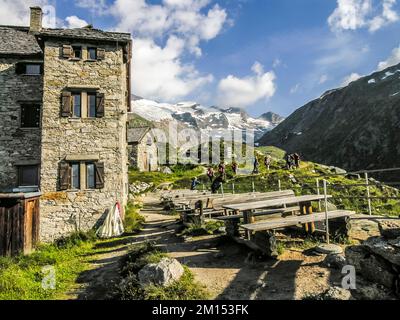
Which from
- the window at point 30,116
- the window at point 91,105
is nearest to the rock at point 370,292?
the window at point 91,105

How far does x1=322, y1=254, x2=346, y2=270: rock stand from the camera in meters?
6.00

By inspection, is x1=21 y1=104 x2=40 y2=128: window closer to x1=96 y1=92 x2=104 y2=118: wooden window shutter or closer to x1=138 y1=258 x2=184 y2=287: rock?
x1=96 y1=92 x2=104 y2=118: wooden window shutter

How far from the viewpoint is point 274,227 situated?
6.82m

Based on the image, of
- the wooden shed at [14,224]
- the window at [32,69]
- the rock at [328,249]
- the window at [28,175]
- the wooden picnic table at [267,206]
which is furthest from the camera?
the window at [32,69]

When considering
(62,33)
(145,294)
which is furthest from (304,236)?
(62,33)

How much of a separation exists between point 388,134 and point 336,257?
64.6m

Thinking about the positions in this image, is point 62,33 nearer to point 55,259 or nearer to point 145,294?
point 55,259

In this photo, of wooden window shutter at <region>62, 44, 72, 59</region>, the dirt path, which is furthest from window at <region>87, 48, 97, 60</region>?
the dirt path

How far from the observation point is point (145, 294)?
582 centimetres

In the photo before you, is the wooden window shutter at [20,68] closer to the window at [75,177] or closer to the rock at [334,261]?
the window at [75,177]

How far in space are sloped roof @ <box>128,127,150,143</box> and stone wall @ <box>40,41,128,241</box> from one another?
26.4 m

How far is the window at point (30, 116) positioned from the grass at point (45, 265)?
7032mm

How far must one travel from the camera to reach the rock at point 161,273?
614 cm

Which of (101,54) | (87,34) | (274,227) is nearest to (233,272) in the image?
Result: (274,227)
